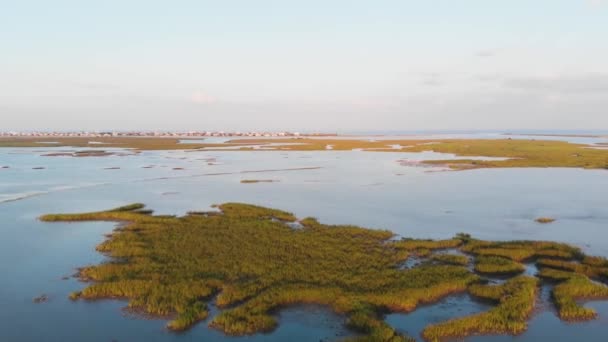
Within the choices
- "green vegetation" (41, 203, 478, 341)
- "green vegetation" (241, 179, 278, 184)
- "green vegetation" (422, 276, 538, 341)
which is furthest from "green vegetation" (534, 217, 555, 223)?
"green vegetation" (241, 179, 278, 184)

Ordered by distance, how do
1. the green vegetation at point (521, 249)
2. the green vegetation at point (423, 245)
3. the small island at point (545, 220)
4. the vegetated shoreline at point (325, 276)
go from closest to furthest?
the vegetated shoreline at point (325, 276), the green vegetation at point (521, 249), the green vegetation at point (423, 245), the small island at point (545, 220)

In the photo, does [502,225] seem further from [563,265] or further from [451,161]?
[451,161]

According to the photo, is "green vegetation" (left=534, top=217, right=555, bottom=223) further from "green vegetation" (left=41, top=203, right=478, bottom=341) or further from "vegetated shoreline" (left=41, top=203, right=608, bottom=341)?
"green vegetation" (left=41, top=203, right=478, bottom=341)

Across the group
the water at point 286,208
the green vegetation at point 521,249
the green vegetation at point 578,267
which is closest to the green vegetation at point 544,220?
the water at point 286,208

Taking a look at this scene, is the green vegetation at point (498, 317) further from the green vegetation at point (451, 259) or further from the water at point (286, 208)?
the green vegetation at point (451, 259)

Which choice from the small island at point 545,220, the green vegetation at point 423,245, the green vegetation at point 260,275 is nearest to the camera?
the green vegetation at point 260,275

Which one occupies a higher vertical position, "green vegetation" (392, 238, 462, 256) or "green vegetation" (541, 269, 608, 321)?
"green vegetation" (392, 238, 462, 256)

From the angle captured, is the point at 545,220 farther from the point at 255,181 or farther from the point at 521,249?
the point at 255,181
